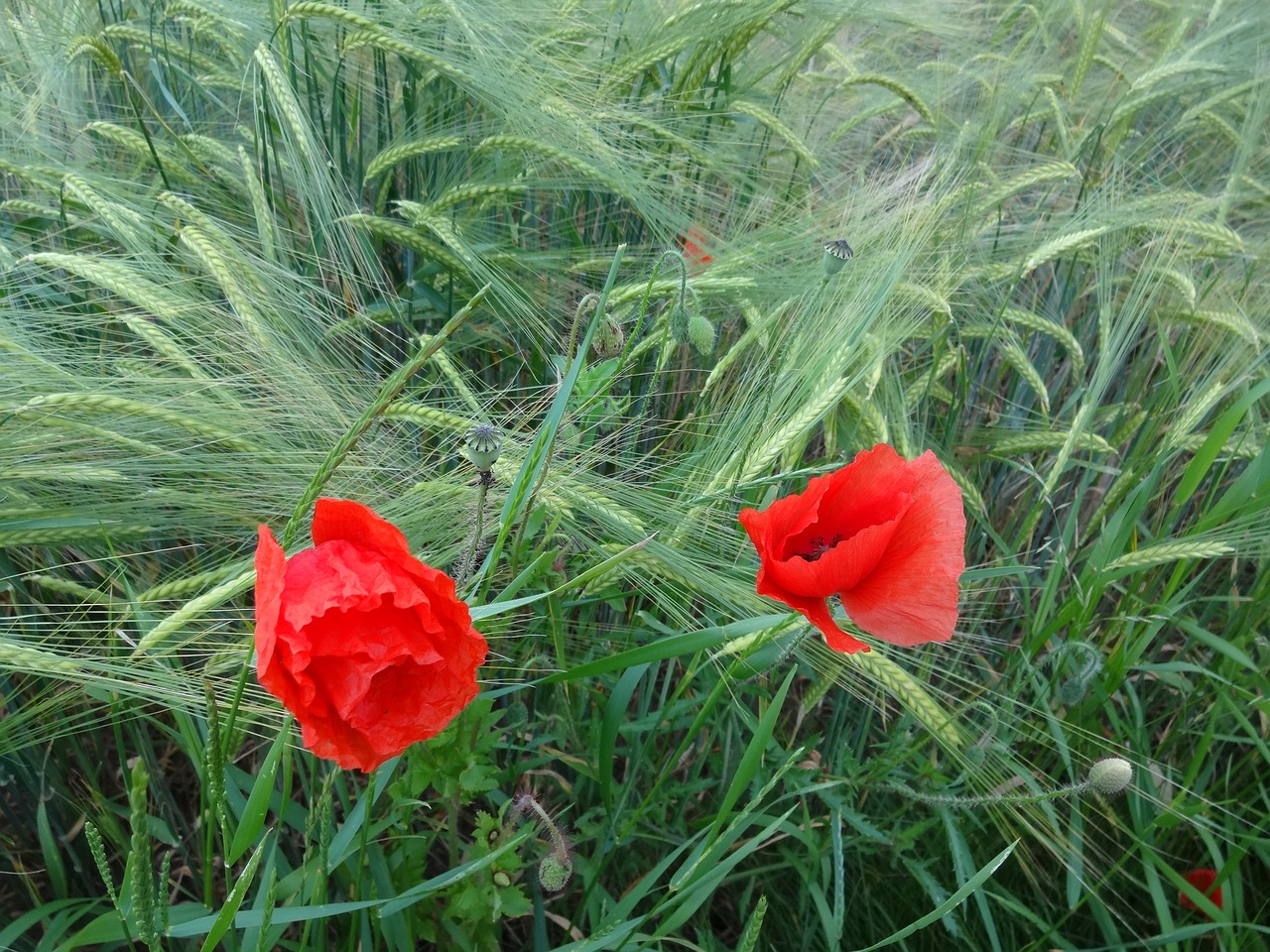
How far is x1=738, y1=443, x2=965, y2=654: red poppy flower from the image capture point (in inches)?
25.5

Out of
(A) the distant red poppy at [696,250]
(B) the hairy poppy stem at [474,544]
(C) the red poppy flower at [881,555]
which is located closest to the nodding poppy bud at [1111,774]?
(C) the red poppy flower at [881,555]

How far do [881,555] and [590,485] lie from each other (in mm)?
272

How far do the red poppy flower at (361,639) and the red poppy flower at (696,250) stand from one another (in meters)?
0.84

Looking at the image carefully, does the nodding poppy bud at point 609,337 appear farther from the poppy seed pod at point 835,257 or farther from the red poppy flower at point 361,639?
the red poppy flower at point 361,639

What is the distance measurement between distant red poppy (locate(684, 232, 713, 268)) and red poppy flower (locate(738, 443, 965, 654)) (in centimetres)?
67

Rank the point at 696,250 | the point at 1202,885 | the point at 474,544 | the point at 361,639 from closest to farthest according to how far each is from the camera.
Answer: the point at 361,639, the point at 474,544, the point at 1202,885, the point at 696,250

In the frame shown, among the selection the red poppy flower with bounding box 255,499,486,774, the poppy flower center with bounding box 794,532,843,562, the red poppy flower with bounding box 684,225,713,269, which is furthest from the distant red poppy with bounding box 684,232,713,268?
the red poppy flower with bounding box 255,499,486,774

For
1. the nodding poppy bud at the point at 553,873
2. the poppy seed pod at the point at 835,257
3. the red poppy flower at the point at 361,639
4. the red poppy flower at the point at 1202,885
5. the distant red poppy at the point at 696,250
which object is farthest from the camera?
the distant red poppy at the point at 696,250

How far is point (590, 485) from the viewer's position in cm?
86

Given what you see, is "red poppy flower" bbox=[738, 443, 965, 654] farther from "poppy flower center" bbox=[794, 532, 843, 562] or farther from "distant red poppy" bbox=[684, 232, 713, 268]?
"distant red poppy" bbox=[684, 232, 713, 268]

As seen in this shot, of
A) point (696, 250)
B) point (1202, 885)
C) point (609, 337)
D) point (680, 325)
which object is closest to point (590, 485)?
point (609, 337)

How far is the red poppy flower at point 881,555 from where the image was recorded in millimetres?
648

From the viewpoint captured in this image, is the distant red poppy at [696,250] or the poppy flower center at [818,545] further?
the distant red poppy at [696,250]

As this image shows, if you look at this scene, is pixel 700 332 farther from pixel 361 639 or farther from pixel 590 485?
pixel 361 639
